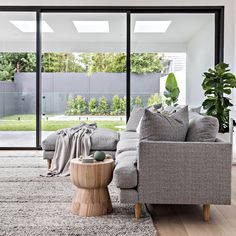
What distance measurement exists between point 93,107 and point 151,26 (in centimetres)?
180

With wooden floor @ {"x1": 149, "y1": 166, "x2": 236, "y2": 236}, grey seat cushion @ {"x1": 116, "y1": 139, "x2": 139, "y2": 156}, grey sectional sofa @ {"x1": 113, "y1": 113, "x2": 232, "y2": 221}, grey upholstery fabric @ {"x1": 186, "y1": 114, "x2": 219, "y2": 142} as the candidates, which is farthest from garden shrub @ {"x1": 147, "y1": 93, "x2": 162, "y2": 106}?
grey sectional sofa @ {"x1": 113, "y1": 113, "x2": 232, "y2": 221}

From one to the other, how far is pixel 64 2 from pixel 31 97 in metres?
1.79

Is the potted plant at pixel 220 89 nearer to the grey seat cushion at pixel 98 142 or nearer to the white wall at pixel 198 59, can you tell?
the white wall at pixel 198 59

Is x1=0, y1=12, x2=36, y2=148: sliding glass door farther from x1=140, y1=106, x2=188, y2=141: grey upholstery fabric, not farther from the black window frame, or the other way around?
x1=140, y1=106, x2=188, y2=141: grey upholstery fabric

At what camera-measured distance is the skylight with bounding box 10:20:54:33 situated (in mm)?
6398

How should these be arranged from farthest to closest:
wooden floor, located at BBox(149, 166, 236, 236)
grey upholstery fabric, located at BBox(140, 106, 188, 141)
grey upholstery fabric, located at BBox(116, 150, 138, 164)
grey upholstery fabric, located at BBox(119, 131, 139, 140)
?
grey upholstery fabric, located at BBox(119, 131, 139, 140) → grey upholstery fabric, located at BBox(116, 150, 138, 164) → grey upholstery fabric, located at BBox(140, 106, 188, 141) → wooden floor, located at BBox(149, 166, 236, 236)

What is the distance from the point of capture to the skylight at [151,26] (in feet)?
20.8

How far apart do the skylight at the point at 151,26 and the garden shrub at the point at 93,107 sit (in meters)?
1.47

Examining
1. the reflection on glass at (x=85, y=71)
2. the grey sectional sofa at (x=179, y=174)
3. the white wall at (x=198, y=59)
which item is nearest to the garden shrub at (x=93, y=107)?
the reflection on glass at (x=85, y=71)

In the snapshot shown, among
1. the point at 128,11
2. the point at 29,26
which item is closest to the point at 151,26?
the point at 128,11

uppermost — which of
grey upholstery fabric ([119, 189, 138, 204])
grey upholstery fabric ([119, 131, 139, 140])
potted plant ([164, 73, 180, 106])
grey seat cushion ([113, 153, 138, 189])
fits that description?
potted plant ([164, 73, 180, 106])

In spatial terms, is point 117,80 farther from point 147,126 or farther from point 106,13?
point 147,126

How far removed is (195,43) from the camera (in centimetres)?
633

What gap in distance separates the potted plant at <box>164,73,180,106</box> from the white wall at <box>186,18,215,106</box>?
0.23 m
